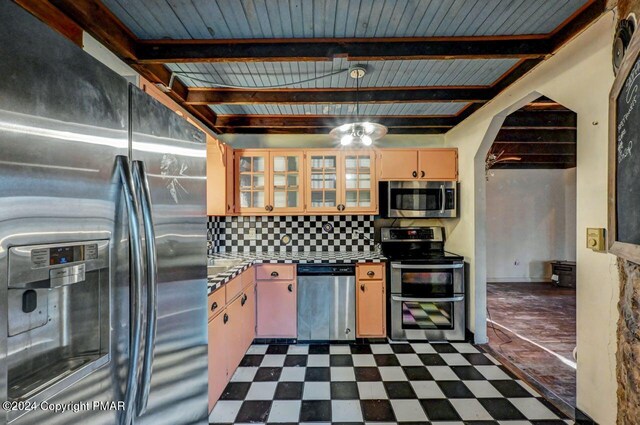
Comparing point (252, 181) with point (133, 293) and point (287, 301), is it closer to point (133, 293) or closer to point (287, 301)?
point (287, 301)

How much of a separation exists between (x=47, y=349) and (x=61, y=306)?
0.31 ft

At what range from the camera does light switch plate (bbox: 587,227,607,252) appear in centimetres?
157

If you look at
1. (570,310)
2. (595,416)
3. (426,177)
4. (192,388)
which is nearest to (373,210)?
(426,177)

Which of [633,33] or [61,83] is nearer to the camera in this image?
[61,83]

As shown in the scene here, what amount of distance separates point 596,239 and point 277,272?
7.84 ft

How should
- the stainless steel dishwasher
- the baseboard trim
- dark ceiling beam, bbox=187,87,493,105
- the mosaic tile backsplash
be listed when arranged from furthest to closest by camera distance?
the baseboard trim, the mosaic tile backsplash, the stainless steel dishwasher, dark ceiling beam, bbox=187,87,493,105

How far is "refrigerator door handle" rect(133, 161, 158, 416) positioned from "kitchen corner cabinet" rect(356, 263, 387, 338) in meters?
2.24

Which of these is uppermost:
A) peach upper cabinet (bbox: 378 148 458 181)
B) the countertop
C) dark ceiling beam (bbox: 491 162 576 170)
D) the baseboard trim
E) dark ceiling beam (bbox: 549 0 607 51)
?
dark ceiling beam (bbox: 549 0 607 51)

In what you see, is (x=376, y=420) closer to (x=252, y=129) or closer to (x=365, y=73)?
(x=365, y=73)

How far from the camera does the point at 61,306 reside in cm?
72

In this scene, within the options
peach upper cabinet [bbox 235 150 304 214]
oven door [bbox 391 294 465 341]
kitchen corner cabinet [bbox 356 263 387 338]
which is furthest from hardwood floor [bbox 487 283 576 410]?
peach upper cabinet [bbox 235 150 304 214]

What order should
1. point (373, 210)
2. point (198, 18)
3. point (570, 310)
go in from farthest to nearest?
point (570, 310) → point (373, 210) → point (198, 18)

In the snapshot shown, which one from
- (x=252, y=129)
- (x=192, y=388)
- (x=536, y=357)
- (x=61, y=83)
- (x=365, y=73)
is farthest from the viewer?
(x=252, y=129)

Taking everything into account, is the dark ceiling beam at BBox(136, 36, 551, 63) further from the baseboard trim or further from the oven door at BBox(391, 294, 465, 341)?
the baseboard trim
